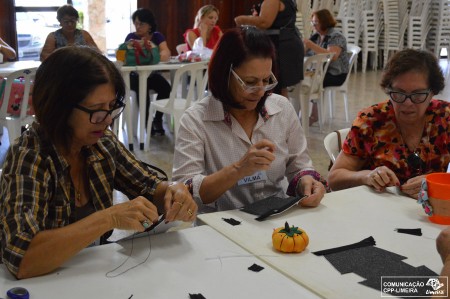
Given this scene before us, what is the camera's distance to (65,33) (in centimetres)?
667

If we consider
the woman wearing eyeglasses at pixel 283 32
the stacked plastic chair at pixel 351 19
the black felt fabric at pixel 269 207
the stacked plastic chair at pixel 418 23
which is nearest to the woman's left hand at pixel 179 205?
the black felt fabric at pixel 269 207

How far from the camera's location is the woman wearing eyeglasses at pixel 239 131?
89.7 inches

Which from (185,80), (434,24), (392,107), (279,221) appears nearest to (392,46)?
(434,24)

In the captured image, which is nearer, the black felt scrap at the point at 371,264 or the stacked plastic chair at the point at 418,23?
the black felt scrap at the point at 371,264

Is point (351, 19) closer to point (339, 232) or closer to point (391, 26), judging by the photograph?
point (391, 26)

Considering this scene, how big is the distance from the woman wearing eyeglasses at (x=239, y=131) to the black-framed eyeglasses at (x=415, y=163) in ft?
1.41

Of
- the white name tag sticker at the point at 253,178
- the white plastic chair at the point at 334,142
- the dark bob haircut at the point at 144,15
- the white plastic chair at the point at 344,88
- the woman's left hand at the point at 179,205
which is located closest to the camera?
the woman's left hand at the point at 179,205

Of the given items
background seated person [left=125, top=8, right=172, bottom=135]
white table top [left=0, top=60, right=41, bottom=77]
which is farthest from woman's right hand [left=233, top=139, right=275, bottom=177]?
background seated person [left=125, top=8, right=172, bottom=135]

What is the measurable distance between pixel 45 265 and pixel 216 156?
1015 millimetres

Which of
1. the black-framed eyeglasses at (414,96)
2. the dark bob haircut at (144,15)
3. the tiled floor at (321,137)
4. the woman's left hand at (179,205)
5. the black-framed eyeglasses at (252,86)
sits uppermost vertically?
the dark bob haircut at (144,15)

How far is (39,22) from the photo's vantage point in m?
10.3

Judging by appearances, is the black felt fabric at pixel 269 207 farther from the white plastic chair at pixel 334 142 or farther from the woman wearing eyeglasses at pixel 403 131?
the white plastic chair at pixel 334 142

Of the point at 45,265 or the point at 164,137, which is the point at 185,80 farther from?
the point at 45,265

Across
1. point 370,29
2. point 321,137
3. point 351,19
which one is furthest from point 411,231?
point 370,29
